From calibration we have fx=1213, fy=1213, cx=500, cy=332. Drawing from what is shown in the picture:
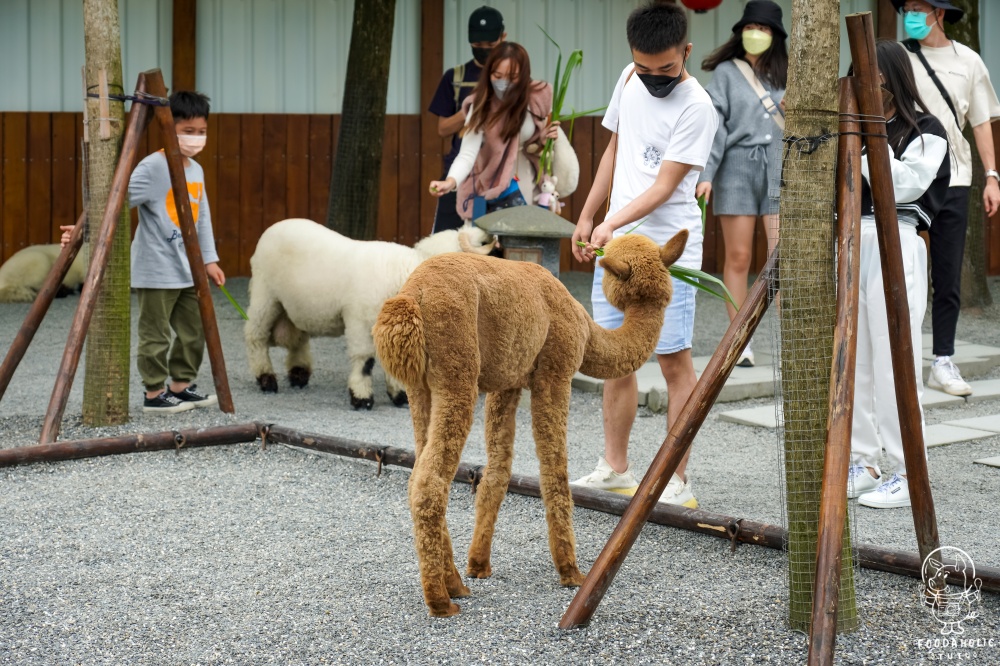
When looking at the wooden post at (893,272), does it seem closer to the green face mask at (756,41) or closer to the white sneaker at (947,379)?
the green face mask at (756,41)

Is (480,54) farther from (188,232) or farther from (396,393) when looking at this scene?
(188,232)

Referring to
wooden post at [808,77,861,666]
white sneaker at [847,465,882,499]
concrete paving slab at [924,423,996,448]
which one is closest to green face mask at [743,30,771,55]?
concrete paving slab at [924,423,996,448]

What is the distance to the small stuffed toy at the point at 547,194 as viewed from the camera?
25.5ft

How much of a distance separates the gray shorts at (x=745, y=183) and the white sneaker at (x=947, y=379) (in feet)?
5.09

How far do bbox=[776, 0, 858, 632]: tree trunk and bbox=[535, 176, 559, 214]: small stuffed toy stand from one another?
4304mm

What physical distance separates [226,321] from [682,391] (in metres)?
6.29

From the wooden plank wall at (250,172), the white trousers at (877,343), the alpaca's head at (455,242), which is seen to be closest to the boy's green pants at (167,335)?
the alpaca's head at (455,242)

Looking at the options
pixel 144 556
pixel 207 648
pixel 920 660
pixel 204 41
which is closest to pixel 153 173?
pixel 144 556

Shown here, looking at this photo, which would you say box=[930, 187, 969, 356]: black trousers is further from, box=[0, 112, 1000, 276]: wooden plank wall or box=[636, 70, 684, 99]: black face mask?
box=[0, 112, 1000, 276]: wooden plank wall

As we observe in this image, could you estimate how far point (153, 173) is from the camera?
6605mm

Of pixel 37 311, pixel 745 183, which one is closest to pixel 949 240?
pixel 745 183

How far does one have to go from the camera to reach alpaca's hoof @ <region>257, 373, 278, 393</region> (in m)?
7.43

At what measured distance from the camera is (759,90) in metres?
7.03

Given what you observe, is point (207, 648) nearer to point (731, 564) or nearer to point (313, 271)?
point (731, 564)
